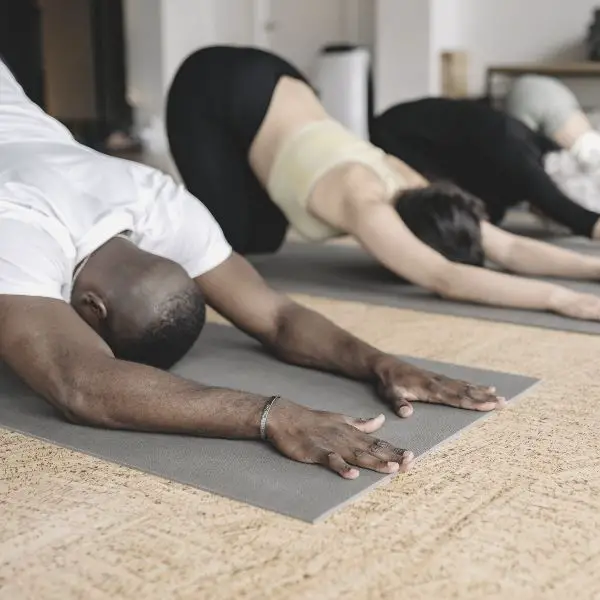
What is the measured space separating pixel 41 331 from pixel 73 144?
622 mm

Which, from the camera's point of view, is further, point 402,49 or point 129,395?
point 402,49

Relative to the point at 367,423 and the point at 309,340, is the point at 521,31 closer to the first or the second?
the point at 309,340

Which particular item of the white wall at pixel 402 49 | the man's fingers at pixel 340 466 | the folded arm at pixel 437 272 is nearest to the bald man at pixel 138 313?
the man's fingers at pixel 340 466

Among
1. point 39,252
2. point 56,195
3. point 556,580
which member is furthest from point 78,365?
point 556,580

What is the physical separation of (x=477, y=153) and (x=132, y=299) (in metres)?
1.90

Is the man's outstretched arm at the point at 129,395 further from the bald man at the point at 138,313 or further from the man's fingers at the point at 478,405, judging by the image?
the man's fingers at the point at 478,405

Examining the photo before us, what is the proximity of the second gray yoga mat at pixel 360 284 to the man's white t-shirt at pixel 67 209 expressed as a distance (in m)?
0.84

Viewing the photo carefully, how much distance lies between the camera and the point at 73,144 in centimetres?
208

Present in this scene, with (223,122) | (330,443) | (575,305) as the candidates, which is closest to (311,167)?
(223,122)

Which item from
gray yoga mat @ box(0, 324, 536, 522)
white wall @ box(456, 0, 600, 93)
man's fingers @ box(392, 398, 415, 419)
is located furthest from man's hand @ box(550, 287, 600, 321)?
white wall @ box(456, 0, 600, 93)

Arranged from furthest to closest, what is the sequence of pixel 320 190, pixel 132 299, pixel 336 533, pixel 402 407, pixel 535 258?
pixel 535 258 → pixel 320 190 → pixel 132 299 → pixel 402 407 → pixel 336 533

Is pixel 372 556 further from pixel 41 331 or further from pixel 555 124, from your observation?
pixel 555 124

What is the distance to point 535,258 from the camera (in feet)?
9.97

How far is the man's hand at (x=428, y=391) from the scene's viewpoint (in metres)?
1.81
